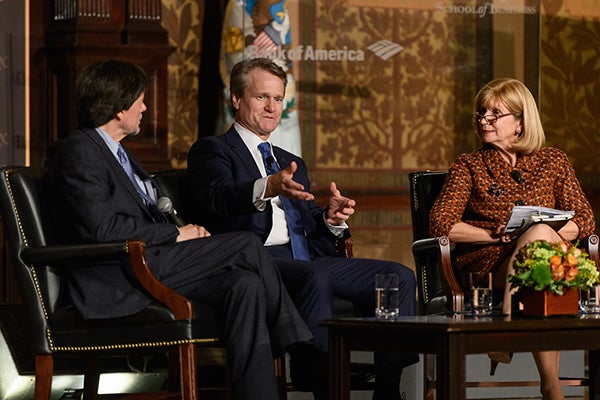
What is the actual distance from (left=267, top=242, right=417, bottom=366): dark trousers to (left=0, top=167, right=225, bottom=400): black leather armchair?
37 centimetres

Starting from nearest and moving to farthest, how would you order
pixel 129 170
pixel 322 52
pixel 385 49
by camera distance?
1. pixel 129 170
2. pixel 322 52
3. pixel 385 49

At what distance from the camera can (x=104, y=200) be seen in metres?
3.62

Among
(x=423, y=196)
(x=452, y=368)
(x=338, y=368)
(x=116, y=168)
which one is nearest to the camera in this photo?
(x=452, y=368)

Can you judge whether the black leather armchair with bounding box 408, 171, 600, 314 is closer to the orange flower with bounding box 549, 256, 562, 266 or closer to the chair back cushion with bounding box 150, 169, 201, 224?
the orange flower with bounding box 549, 256, 562, 266

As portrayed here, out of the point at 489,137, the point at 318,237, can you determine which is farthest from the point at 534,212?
the point at 318,237

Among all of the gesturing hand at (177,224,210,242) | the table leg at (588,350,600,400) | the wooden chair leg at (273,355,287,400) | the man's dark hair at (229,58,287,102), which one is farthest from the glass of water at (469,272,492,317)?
the man's dark hair at (229,58,287,102)

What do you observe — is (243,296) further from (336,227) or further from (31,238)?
(336,227)

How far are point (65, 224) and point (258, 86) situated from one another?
924 millimetres

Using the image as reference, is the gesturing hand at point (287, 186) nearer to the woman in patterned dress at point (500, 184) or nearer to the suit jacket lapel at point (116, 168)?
the suit jacket lapel at point (116, 168)

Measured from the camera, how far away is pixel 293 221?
4234 millimetres

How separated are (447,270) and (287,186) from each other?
701 mm

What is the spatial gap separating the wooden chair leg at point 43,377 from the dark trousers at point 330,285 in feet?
2.62

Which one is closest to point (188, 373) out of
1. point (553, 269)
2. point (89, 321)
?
point (89, 321)

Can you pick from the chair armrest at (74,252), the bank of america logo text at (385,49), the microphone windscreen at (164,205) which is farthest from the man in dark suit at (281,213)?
the bank of america logo text at (385,49)
